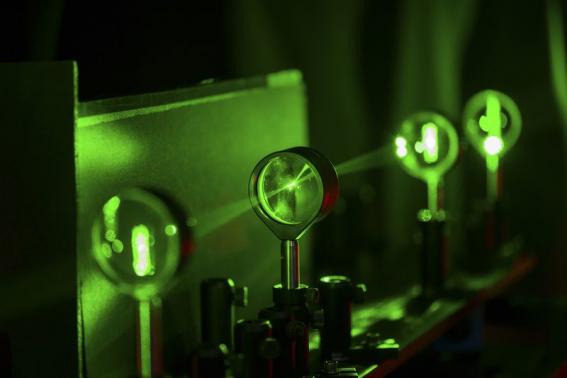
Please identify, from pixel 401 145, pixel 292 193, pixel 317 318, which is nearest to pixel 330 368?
pixel 317 318

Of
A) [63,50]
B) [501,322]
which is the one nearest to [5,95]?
[63,50]

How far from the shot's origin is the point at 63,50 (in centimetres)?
249

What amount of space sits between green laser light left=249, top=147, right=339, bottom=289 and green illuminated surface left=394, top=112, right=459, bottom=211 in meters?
0.69

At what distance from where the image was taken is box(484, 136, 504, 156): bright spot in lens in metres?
2.57

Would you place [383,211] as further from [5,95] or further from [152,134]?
[5,95]

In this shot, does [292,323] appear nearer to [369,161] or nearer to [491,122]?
[491,122]

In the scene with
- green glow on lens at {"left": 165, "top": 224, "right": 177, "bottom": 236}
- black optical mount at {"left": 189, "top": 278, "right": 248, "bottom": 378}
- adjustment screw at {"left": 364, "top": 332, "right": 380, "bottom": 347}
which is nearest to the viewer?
green glow on lens at {"left": 165, "top": 224, "right": 177, "bottom": 236}

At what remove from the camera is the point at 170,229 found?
1.26 m

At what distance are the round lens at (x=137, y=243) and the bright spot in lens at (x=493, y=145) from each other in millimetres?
1464

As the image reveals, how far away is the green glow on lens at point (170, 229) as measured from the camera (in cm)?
125

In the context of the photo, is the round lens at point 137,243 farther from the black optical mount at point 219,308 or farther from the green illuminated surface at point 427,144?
the green illuminated surface at point 427,144

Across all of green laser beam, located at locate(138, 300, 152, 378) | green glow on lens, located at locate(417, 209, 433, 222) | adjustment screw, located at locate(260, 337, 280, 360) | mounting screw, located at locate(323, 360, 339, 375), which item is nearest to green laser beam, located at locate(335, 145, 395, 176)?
green glow on lens, located at locate(417, 209, 433, 222)

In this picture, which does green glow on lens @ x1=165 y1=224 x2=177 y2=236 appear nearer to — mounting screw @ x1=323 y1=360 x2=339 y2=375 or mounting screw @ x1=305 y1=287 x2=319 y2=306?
mounting screw @ x1=305 y1=287 x2=319 y2=306

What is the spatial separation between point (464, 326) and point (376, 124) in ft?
5.04
